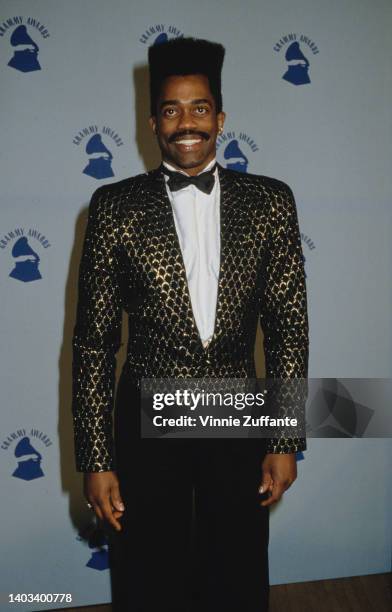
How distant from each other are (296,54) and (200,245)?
0.99 meters

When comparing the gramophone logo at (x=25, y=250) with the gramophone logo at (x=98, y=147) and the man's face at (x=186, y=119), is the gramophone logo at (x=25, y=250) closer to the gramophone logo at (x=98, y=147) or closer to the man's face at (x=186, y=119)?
the gramophone logo at (x=98, y=147)

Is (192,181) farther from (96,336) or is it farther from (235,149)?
(235,149)

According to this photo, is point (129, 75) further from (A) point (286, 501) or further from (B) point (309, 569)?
(B) point (309, 569)

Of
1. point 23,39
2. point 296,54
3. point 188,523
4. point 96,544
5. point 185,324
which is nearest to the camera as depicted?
point 185,324

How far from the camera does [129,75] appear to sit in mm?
1938

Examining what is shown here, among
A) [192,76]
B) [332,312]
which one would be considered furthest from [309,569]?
[192,76]

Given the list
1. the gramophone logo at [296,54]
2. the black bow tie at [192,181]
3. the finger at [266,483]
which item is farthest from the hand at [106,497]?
the gramophone logo at [296,54]

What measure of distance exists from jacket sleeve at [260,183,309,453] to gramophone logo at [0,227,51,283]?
89cm

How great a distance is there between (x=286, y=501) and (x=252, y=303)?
1.11m

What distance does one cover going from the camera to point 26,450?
2039 mm

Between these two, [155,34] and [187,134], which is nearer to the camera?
[187,134]

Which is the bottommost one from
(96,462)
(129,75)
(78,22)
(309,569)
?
(309,569)

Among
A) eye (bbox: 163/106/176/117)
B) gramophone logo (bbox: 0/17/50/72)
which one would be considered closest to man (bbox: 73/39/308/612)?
eye (bbox: 163/106/176/117)

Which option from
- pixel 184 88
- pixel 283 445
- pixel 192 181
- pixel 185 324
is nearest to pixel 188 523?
pixel 283 445
